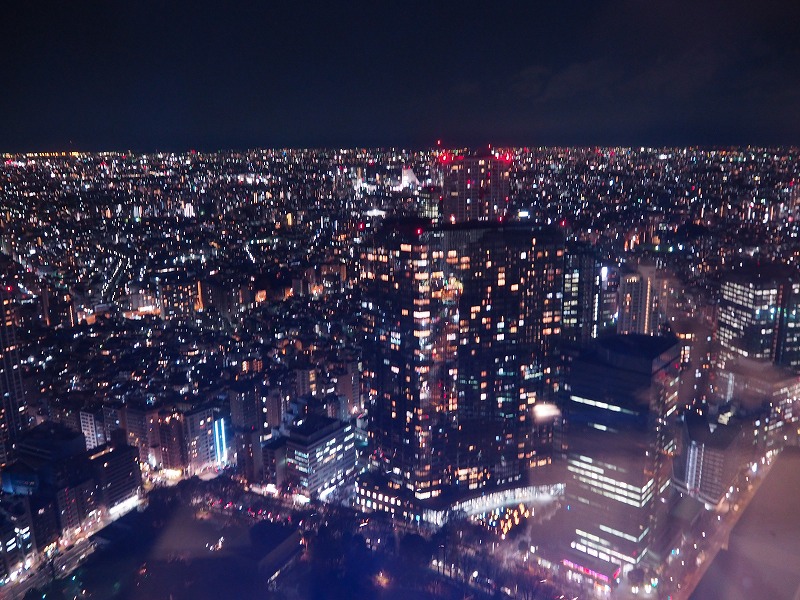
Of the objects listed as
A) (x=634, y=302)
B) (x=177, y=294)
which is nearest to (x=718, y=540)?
(x=634, y=302)

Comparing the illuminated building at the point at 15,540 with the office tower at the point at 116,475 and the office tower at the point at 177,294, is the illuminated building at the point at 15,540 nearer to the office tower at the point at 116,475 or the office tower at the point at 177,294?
the office tower at the point at 116,475

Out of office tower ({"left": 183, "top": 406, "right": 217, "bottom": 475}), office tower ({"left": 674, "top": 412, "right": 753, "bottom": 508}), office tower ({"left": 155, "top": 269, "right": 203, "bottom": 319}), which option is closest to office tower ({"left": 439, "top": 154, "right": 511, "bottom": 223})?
office tower ({"left": 674, "top": 412, "right": 753, "bottom": 508})

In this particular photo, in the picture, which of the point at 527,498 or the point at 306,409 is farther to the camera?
the point at 306,409

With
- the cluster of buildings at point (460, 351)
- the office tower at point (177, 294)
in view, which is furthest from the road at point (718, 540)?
the office tower at point (177, 294)

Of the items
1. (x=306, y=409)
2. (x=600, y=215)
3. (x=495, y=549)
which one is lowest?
(x=495, y=549)

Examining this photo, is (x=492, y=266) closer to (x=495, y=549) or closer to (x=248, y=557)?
(x=495, y=549)

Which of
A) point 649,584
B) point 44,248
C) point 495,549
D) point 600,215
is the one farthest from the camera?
point 44,248

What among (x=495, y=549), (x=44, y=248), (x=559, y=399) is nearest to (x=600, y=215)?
(x=559, y=399)

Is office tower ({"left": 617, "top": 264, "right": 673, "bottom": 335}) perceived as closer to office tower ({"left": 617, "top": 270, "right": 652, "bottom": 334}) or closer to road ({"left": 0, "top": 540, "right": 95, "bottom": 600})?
office tower ({"left": 617, "top": 270, "right": 652, "bottom": 334})
